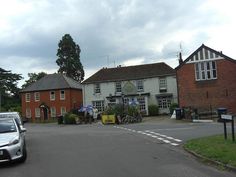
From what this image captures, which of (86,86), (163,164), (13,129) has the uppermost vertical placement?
(86,86)

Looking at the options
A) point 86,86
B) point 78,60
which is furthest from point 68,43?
point 86,86

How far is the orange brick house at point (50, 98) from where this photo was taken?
246ft

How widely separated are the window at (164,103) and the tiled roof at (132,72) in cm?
347

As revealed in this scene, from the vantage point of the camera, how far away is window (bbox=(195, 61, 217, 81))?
52219 mm

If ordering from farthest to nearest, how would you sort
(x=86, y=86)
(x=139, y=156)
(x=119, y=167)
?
(x=86, y=86), (x=139, y=156), (x=119, y=167)

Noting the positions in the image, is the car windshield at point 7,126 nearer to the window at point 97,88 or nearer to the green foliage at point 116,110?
the green foliage at point 116,110

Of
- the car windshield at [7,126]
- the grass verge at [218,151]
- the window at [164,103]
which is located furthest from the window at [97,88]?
the car windshield at [7,126]

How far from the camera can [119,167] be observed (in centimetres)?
1241

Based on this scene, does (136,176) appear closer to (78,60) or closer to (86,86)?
(86,86)

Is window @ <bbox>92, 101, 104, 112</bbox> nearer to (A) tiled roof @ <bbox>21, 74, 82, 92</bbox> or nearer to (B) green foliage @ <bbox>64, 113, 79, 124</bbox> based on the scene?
(A) tiled roof @ <bbox>21, 74, 82, 92</bbox>

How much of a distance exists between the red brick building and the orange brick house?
26.1 meters

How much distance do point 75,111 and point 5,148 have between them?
157ft

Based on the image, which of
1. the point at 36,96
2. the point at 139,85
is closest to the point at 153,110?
the point at 139,85

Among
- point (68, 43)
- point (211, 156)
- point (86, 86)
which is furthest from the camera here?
point (68, 43)
